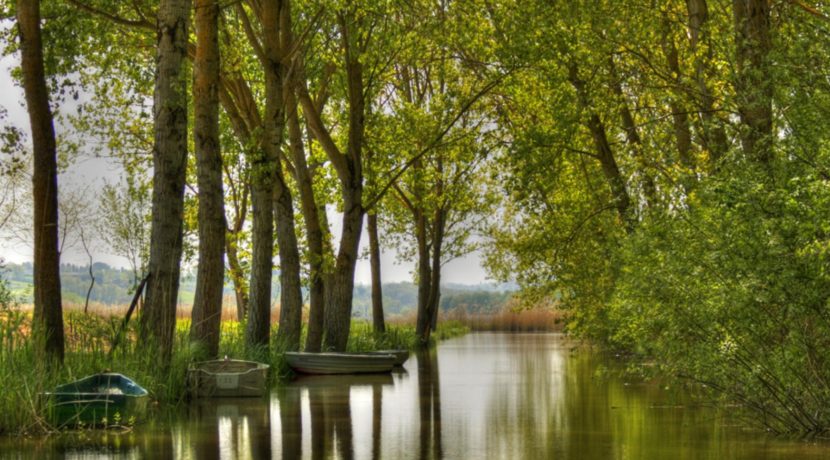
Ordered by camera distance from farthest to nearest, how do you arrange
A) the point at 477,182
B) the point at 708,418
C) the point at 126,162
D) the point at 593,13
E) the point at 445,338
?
the point at 445,338 < the point at 477,182 < the point at 126,162 < the point at 593,13 < the point at 708,418

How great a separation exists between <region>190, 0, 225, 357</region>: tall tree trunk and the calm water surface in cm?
185

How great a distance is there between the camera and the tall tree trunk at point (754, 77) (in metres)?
12.9

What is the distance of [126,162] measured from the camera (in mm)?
37312

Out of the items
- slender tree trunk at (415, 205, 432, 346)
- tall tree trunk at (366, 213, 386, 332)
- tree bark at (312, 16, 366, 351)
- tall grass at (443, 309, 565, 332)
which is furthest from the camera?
tall grass at (443, 309, 565, 332)

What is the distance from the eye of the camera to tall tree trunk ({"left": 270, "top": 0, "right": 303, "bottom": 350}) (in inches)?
936

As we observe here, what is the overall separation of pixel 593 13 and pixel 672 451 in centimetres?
1283

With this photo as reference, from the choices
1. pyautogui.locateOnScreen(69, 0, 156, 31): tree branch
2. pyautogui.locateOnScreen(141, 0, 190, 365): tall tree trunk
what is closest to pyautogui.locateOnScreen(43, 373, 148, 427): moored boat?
pyautogui.locateOnScreen(141, 0, 190, 365): tall tree trunk

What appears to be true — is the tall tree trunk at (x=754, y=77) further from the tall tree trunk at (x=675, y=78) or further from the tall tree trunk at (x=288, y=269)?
the tall tree trunk at (x=288, y=269)

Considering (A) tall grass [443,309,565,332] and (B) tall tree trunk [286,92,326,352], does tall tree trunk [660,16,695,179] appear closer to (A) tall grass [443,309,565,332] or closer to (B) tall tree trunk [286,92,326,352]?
(B) tall tree trunk [286,92,326,352]

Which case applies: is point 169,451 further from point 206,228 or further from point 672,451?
point 206,228

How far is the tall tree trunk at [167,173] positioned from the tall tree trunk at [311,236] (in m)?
9.50

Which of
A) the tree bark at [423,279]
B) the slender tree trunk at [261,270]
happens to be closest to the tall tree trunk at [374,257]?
the tree bark at [423,279]

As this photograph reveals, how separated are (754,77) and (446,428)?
558 centimetres

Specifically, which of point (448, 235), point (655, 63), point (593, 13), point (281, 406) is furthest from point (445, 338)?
point (281, 406)
